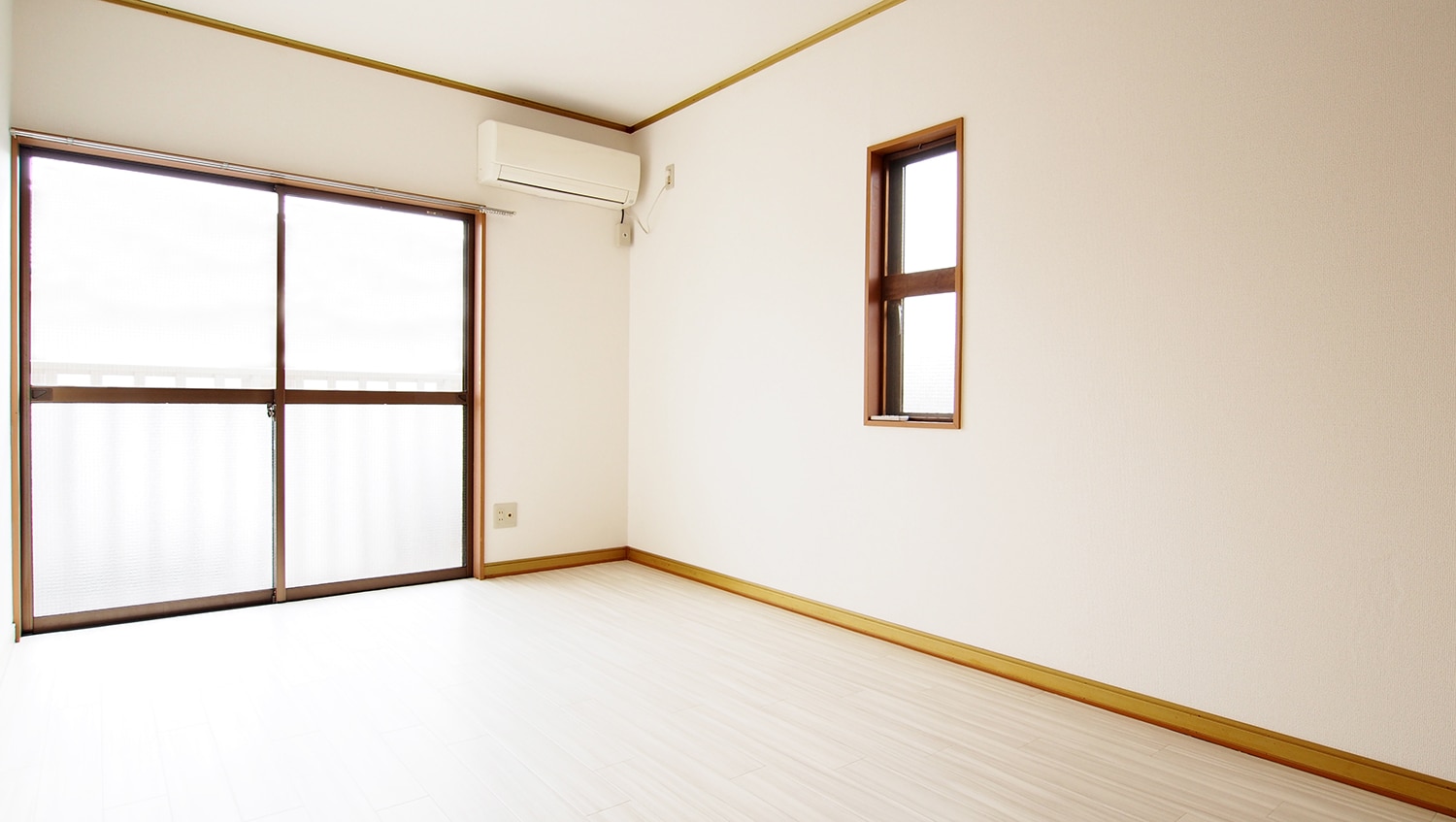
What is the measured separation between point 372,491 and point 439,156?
179cm

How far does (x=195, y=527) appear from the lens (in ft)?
11.6

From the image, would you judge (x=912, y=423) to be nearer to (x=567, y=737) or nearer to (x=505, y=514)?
(x=567, y=737)

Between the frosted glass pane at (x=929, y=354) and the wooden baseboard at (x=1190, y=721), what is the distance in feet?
3.07

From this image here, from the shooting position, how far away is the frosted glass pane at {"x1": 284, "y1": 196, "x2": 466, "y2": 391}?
3814 millimetres

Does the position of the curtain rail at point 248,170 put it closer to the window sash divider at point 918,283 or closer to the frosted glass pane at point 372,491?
the frosted glass pane at point 372,491

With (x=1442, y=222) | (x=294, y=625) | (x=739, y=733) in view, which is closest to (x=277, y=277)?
(x=294, y=625)

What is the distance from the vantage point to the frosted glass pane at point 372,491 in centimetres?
380

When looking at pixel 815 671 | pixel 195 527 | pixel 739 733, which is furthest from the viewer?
pixel 195 527

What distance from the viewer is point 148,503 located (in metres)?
3.41

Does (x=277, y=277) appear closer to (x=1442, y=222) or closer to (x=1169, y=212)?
(x=1169, y=212)

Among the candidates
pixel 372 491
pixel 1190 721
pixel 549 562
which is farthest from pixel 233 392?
pixel 1190 721

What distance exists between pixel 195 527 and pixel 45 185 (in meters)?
1.54

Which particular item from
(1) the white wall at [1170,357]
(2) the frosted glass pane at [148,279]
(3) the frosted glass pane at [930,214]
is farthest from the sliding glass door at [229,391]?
(3) the frosted glass pane at [930,214]

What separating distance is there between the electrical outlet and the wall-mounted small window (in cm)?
216
